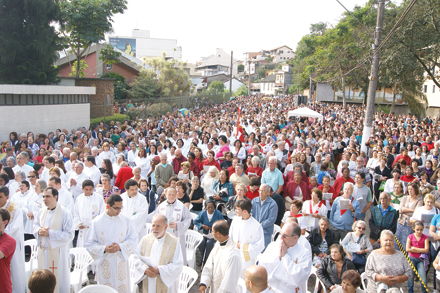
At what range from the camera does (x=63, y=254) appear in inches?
195

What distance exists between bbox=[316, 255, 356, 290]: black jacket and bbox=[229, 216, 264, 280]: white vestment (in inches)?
36.9

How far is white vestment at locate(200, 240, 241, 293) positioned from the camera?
13.2ft

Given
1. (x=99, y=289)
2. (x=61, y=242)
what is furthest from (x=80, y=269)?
(x=99, y=289)

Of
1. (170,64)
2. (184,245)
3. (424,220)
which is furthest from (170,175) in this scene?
(170,64)

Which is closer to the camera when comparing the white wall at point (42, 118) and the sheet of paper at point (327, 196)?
the sheet of paper at point (327, 196)

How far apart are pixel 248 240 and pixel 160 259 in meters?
1.26

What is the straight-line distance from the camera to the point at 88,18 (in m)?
20.1

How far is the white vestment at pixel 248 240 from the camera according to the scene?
4.85 m

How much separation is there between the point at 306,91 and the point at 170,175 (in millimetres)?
61645

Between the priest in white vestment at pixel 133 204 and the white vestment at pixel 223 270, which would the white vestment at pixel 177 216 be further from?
the white vestment at pixel 223 270

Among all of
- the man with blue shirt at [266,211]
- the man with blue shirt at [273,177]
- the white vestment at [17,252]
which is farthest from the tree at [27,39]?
the man with blue shirt at [266,211]

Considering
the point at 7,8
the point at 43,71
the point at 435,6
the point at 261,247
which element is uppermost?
the point at 435,6

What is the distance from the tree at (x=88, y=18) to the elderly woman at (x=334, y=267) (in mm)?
18617

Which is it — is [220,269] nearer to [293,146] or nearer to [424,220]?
[424,220]
